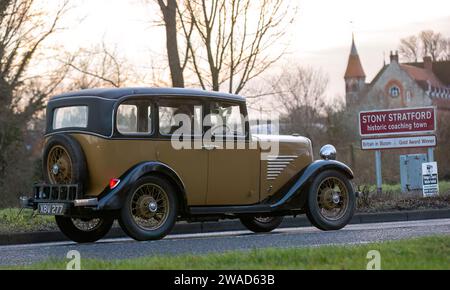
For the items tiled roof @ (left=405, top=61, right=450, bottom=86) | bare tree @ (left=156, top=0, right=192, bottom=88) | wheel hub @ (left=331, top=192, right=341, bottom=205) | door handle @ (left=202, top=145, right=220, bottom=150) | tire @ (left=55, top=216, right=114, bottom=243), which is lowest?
tire @ (left=55, top=216, right=114, bottom=243)

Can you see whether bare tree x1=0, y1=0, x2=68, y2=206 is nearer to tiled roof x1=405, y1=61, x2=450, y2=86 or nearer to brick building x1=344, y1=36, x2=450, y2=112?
brick building x1=344, y1=36, x2=450, y2=112

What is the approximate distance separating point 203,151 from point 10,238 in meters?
3.66

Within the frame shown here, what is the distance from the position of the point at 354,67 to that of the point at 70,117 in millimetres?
132853

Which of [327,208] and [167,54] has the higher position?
[167,54]

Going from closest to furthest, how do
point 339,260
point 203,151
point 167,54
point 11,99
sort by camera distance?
point 339,260, point 203,151, point 167,54, point 11,99

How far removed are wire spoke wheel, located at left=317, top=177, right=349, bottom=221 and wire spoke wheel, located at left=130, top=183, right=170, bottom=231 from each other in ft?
8.88

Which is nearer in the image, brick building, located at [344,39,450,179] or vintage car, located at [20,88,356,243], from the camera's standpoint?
vintage car, located at [20,88,356,243]

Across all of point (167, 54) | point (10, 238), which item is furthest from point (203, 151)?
point (167, 54)

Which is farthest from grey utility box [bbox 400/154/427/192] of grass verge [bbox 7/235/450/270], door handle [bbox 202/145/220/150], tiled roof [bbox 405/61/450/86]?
tiled roof [bbox 405/61/450/86]

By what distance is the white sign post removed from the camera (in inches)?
869

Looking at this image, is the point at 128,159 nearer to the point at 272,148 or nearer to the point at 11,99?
the point at 272,148

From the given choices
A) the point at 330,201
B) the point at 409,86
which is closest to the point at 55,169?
the point at 330,201

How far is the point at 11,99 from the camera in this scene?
35.0 m

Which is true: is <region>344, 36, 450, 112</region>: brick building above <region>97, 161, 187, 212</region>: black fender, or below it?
above
